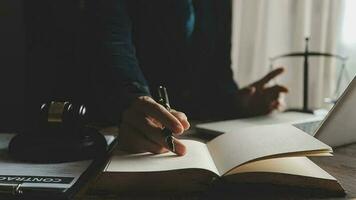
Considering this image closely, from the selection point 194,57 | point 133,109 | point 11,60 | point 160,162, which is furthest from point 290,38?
point 160,162

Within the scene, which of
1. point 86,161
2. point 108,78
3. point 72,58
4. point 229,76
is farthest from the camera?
point 72,58

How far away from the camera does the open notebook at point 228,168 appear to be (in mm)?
663

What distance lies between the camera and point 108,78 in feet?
3.21

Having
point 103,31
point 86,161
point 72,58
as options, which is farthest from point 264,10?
point 86,161

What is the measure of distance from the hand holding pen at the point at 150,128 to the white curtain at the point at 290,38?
171 cm

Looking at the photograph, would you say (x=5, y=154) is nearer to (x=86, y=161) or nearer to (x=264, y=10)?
(x=86, y=161)

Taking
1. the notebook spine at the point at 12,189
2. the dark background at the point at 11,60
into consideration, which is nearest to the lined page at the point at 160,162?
the notebook spine at the point at 12,189

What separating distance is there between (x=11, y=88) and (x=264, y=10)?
140 cm

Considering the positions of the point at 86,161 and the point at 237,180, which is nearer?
the point at 237,180

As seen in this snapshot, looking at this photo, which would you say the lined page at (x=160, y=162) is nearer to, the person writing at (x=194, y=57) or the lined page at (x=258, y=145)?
the lined page at (x=258, y=145)

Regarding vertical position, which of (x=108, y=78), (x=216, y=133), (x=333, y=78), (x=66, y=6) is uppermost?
(x=66, y=6)

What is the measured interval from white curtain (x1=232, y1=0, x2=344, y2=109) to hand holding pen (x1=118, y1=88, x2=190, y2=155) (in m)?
1.71

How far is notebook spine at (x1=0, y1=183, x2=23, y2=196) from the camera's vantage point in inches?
24.0

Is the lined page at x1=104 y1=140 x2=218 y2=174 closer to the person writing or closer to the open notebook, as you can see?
the open notebook
